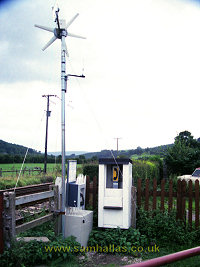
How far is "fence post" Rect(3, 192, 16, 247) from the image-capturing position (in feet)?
13.9

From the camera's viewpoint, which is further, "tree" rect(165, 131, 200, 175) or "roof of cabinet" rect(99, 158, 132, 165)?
"tree" rect(165, 131, 200, 175)

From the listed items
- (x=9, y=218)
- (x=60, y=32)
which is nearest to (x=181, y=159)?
(x=60, y=32)

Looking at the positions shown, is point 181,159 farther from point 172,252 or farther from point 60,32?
point 60,32

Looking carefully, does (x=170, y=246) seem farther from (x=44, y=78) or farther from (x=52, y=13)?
(x=52, y=13)

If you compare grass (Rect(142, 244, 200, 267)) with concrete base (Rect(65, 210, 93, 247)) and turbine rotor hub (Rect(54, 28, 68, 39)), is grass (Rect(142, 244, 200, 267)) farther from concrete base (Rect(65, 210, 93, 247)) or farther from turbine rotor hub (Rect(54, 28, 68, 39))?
turbine rotor hub (Rect(54, 28, 68, 39))

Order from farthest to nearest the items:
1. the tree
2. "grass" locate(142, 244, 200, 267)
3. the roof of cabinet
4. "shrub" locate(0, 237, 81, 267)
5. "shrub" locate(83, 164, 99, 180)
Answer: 1. the tree
2. "shrub" locate(83, 164, 99, 180)
3. the roof of cabinet
4. "grass" locate(142, 244, 200, 267)
5. "shrub" locate(0, 237, 81, 267)

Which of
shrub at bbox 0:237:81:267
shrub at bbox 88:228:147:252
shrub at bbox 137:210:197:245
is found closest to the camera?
shrub at bbox 0:237:81:267

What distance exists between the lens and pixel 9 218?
Result: 4.23 m

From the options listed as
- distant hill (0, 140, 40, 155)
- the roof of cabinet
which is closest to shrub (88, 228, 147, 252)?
the roof of cabinet

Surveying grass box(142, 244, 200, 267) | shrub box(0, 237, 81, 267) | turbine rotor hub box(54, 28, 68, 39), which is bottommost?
grass box(142, 244, 200, 267)

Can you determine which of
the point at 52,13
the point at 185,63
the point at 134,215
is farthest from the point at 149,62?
the point at 134,215

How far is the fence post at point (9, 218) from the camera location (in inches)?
167

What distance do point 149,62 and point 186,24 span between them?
386 cm

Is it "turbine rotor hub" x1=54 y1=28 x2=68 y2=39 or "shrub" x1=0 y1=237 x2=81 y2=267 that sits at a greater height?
"turbine rotor hub" x1=54 y1=28 x2=68 y2=39
